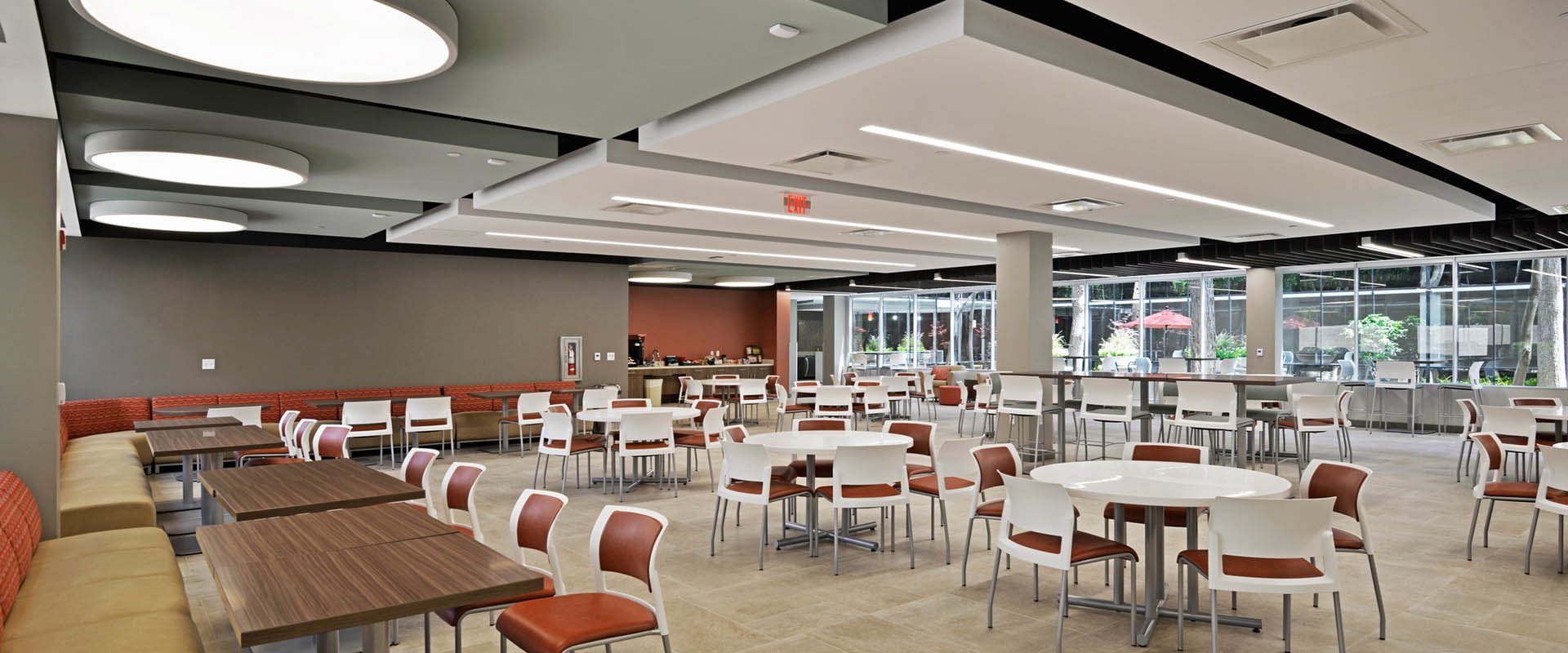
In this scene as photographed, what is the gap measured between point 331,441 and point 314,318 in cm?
593

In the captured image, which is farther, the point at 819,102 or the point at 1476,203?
the point at 1476,203

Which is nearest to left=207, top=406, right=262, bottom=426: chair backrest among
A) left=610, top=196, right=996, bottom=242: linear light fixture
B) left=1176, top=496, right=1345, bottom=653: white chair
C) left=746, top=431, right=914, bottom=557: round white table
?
left=610, top=196, right=996, bottom=242: linear light fixture

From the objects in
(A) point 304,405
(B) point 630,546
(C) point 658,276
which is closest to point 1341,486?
(B) point 630,546

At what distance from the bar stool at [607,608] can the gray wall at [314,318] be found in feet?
32.1

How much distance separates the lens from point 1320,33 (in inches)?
149

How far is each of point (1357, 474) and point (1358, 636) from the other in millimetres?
766

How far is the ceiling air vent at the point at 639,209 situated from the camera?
807 cm

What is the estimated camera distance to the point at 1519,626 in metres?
4.23

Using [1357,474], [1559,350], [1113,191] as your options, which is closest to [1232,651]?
[1357,474]

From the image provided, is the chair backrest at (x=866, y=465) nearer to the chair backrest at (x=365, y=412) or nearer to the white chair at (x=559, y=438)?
Result: the white chair at (x=559, y=438)

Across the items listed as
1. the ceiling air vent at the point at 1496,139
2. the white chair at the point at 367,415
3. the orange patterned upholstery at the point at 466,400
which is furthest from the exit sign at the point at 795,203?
the orange patterned upholstery at the point at 466,400

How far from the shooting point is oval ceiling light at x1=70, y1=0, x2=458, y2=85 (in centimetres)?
286

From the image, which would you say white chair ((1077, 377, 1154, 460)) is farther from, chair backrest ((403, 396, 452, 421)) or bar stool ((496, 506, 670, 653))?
chair backrest ((403, 396, 452, 421))

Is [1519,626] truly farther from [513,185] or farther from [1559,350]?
[1559,350]
